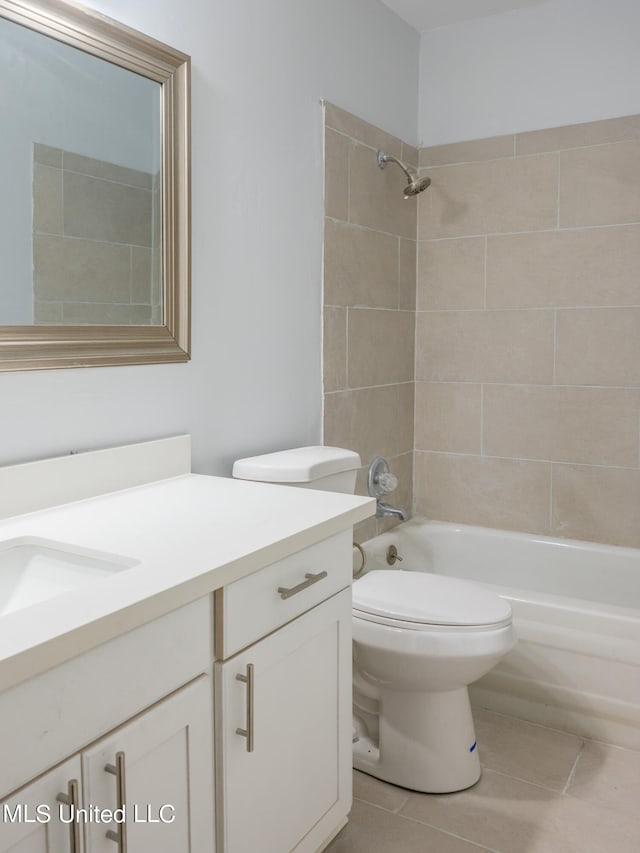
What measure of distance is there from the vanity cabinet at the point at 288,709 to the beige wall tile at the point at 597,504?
1.55m

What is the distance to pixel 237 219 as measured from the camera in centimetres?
210

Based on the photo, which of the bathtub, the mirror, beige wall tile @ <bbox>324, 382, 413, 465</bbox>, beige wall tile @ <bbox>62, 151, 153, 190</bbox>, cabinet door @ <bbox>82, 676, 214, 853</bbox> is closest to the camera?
cabinet door @ <bbox>82, 676, 214, 853</bbox>

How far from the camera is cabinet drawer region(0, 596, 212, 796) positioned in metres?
0.89

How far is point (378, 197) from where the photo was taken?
9.05ft

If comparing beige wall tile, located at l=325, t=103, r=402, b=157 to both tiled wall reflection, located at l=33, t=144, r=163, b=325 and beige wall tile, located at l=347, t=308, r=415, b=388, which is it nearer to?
beige wall tile, located at l=347, t=308, r=415, b=388

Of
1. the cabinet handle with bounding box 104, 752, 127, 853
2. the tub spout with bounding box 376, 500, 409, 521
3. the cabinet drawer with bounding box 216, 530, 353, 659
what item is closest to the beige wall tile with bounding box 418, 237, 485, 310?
the tub spout with bounding box 376, 500, 409, 521

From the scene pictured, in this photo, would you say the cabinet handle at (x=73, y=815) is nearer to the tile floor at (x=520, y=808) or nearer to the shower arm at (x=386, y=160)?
the tile floor at (x=520, y=808)

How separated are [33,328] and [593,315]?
202 centimetres

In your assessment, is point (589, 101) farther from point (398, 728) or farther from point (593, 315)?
point (398, 728)

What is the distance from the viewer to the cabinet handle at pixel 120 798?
3.34ft

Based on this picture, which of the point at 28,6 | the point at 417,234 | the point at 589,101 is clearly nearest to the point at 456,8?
the point at 589,101

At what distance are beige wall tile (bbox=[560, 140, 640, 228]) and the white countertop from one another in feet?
5.59

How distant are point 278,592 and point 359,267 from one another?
1592 millimetres

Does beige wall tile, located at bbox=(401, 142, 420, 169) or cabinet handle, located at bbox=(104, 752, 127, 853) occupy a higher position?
beige wall tile, located at bbox=(401, 142, 420, 169)
